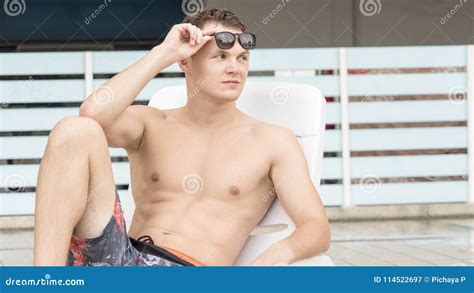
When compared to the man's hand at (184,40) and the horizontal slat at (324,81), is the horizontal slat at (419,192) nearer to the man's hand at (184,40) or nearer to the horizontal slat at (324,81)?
the horizontal slat at (324,81)

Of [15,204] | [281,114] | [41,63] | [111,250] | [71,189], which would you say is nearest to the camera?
[71,189]

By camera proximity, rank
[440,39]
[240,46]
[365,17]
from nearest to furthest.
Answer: [240,46], [365,17], [440,39]

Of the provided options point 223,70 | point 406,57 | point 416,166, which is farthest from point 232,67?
point 416,166

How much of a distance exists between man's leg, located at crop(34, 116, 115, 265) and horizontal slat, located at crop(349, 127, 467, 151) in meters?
6.09

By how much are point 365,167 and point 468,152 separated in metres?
0.93

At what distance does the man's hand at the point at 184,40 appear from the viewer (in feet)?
7.38

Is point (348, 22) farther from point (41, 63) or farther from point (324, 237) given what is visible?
point (324, 237)

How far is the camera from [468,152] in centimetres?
815

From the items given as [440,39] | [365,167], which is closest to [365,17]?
[440,39]

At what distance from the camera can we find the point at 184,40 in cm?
230

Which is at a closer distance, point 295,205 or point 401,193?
point 295,205

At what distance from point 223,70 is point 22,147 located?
5.60m

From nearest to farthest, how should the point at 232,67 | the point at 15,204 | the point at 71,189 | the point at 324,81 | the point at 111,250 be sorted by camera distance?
the point at 71,189
the point at 111,250
the point at 232,67
the point at 15,204
the point at 324,81

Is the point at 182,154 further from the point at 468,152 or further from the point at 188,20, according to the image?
the point at 468,152
